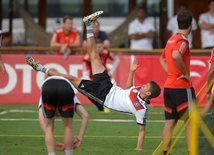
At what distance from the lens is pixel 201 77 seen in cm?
2117

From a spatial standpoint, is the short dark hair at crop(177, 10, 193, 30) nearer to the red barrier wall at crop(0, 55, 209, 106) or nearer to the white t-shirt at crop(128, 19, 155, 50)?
the red barrier wall at crop(0, 55, 209, 106)

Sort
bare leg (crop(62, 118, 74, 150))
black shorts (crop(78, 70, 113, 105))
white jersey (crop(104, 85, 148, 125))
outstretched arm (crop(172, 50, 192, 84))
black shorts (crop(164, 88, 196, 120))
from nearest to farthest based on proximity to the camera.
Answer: bare leg (crop(62, 118, 74, 150)) → outstretched arm (crop(172, 50, 192, 84)) → black shorts (crop(164, 88, 196, 120)) → white jersey (crop(104, 85, 148, 125)) → black shorts (crop(78, 70, 113, 105))

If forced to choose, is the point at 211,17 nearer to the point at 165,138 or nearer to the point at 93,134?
the point at 93,134

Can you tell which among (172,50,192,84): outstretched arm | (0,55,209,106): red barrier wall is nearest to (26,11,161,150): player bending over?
(172,50,192,84): outstretched arm

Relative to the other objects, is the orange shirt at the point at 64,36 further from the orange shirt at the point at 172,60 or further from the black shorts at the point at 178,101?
the black shorts at the point at 178,101

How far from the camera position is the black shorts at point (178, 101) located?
1272cm

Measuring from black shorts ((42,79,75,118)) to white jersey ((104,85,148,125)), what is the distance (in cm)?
112

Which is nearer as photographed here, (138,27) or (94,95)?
(94,95)

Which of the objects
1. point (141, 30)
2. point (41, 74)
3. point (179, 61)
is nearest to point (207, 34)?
point (141, 30)

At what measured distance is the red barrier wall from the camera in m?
21.3

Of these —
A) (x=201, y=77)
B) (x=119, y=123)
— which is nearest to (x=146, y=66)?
(x=201, y=77)

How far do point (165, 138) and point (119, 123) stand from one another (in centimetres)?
539

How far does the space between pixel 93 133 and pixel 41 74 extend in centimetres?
512

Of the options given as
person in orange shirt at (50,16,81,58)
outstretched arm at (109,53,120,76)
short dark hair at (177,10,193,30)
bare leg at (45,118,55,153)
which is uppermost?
short dark hair at (177,10,193,30)
